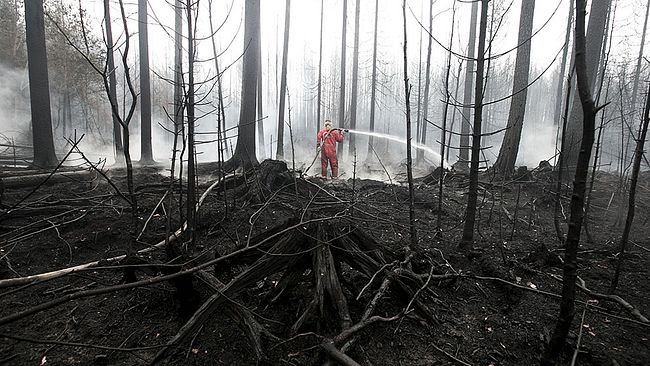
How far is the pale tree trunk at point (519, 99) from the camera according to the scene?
7.57m

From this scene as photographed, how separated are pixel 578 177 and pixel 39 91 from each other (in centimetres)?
1152

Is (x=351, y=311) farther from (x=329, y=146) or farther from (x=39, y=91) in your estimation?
(x=39, y=91)

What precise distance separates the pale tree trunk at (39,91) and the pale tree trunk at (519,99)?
11353mm

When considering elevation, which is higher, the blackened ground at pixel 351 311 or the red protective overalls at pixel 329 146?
the red protective overalls at pixel 329 146

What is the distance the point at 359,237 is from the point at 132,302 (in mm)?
2014

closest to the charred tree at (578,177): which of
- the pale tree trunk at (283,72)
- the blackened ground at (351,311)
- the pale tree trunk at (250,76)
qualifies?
the blackened ground at (351,311)

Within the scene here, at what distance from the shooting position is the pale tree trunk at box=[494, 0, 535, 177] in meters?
7.57

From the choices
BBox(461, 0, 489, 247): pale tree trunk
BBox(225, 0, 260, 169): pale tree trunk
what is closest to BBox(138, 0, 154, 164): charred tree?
BBox(225, 0, 260, 169): pale tree trunk

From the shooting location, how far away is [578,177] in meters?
1.70

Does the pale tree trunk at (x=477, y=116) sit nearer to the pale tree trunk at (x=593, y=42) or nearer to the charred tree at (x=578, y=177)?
the charred tree at (x=578, y=177)

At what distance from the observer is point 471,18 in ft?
50.6

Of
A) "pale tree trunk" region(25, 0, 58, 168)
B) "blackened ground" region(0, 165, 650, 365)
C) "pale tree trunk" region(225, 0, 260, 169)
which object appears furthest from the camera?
"pale tree trunk" region(225, 0, 260, 169)

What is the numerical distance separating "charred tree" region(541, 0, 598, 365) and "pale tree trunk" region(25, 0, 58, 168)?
10.6 metres

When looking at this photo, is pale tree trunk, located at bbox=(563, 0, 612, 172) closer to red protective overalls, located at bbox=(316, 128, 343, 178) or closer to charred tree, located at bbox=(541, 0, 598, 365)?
red protective overalls, located at bbox=(316, 128, 343, 178)
